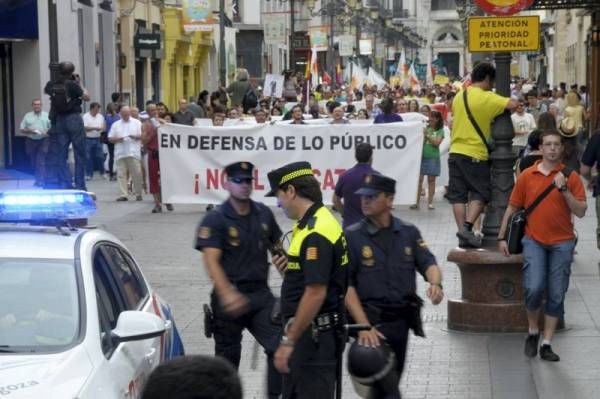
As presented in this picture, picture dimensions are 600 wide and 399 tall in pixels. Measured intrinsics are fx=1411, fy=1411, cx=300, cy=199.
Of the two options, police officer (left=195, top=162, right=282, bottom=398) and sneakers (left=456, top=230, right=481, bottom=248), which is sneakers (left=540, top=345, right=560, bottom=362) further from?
police officer (left=195, top=162, right=282, bottom=398)

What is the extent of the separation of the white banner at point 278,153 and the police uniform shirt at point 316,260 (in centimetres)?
1429

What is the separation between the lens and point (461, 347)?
10.9 metres

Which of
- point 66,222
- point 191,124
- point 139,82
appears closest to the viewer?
point 66,222

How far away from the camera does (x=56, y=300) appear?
260 inches

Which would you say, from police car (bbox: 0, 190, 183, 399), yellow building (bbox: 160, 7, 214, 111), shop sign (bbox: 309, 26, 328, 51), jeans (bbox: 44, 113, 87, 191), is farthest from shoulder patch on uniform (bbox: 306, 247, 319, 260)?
shop sign (bbox: 309, 26, 328, 51)

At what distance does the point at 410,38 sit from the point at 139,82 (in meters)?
68.7

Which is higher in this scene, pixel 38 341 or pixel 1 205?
pixel 1 205

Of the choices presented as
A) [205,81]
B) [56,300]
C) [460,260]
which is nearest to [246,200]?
[56,300]

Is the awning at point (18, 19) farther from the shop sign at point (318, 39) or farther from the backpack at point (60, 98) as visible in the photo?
the shop sign at point (318, 39)

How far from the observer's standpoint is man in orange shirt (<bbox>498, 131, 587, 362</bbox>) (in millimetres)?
10000

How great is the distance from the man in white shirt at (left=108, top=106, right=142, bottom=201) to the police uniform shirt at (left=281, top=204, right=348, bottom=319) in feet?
55.1

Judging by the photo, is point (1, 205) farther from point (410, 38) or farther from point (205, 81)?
point (410, 38)

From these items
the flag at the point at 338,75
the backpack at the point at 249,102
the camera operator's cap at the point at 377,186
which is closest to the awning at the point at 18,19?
the backpack at the point at 249,102

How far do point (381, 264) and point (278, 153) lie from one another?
46.8 feet
